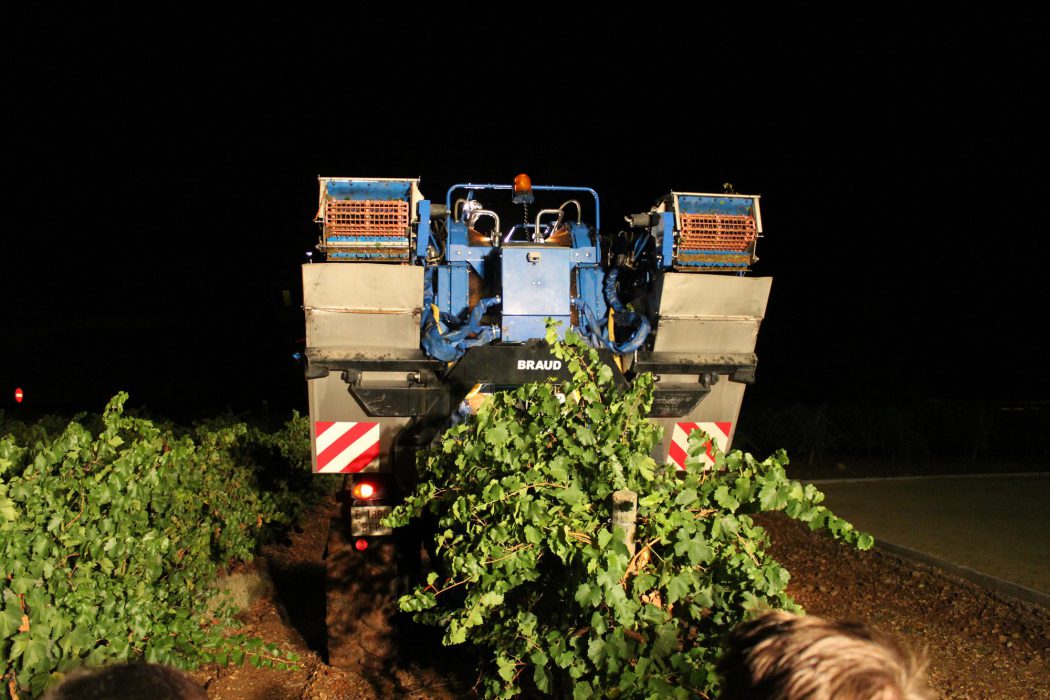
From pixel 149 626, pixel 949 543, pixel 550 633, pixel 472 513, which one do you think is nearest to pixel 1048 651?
pixel 949 543

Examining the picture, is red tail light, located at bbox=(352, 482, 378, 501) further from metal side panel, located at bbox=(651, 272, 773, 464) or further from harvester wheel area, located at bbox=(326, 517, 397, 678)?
metal side panel, located at bbox=(651, 272, 773, 464)

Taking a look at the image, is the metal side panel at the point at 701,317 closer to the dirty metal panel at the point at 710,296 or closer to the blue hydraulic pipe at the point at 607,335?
the dirty metal panel at the point at 710,296

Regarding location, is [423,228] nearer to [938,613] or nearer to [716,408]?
[716,408]

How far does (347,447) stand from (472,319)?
3.55 ft

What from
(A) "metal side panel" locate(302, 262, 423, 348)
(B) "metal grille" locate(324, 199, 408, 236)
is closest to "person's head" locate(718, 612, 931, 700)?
(A) "metal side panel" locate(302, 262, 423, 348)

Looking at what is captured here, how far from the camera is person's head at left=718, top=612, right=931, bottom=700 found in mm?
1251

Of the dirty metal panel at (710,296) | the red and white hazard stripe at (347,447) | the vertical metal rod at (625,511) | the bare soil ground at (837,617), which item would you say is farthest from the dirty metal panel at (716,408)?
the vertical metal rod at (625,511)

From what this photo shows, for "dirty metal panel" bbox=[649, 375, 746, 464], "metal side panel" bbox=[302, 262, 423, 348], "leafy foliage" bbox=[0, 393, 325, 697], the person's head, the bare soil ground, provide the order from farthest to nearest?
1. "dirty metal panel" bbox=[649, 375, 746, 464]
2. the bare soil ground
3. "metal side panel" bbox=[302, 262, 423, 348]
4. "leafy foliage" bbox=[0, 393, 325, 697]
5. the person's head

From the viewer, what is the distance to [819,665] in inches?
50.3

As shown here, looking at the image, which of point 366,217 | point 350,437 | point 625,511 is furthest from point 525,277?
point 625,511

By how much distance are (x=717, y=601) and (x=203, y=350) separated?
29653mm

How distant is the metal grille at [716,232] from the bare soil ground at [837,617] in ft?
6.21

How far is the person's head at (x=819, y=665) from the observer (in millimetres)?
1251

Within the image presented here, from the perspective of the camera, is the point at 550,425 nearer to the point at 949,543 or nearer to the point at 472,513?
the point at 472,513
